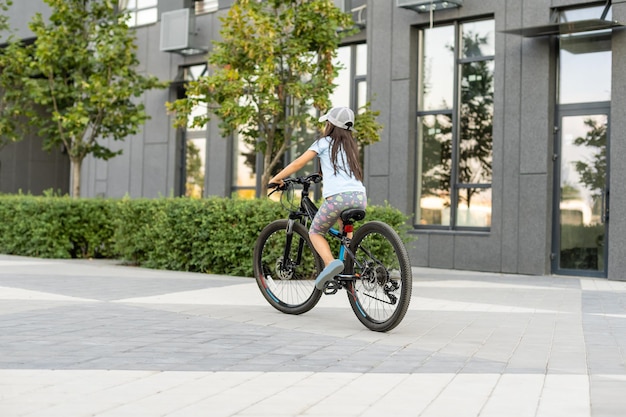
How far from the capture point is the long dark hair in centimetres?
736

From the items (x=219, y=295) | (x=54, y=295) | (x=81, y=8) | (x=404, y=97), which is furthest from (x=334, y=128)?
(x=81, y=8)

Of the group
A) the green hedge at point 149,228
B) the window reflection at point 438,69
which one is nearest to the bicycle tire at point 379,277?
the green hedge at point 149,228

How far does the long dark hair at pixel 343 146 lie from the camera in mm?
7355

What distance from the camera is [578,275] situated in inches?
559

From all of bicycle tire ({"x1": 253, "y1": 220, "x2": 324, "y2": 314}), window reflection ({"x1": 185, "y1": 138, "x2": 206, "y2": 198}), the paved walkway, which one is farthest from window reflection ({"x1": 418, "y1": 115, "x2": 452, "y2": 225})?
bicycle tire ({"x1": 253, "y1": 220, "x2": 324, "y2": 314})

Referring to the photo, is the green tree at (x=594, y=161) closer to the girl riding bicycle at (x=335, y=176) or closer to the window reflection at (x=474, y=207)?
the window reflection at (x=474, y=207)

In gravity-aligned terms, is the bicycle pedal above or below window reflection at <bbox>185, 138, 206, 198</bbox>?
below

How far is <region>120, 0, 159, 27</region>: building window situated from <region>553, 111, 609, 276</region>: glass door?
35.5 ft

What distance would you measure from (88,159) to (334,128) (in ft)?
54.1

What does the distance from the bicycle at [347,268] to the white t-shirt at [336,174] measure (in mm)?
202

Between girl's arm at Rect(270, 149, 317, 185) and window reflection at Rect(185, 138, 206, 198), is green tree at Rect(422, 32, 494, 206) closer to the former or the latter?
window reflection at Rect(185, 138, 206, 198)

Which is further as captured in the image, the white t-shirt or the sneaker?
the white t-shirt

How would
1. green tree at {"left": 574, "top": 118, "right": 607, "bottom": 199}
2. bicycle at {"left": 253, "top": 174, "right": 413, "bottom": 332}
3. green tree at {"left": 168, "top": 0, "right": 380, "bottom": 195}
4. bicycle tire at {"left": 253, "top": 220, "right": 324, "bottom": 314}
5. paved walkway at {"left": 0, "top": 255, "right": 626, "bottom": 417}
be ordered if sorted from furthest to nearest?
green tree at {"left": 574, "top": 118, "right": 607, "bottom": 199}
green tree at {"left": 168, "top": 0, "right": 380, "bottom": 195}
bicycle tire at {"left": 253, "top": 220, "right": 324, "bottom": 314}
bicycle at {"left": 253, "top": 174, "right": 413, "bottom": 332}
paved walkway at {"left": 0, "top": 255, "right": 626, "bottom": 417}

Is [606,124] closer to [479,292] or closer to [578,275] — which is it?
[578,275]
